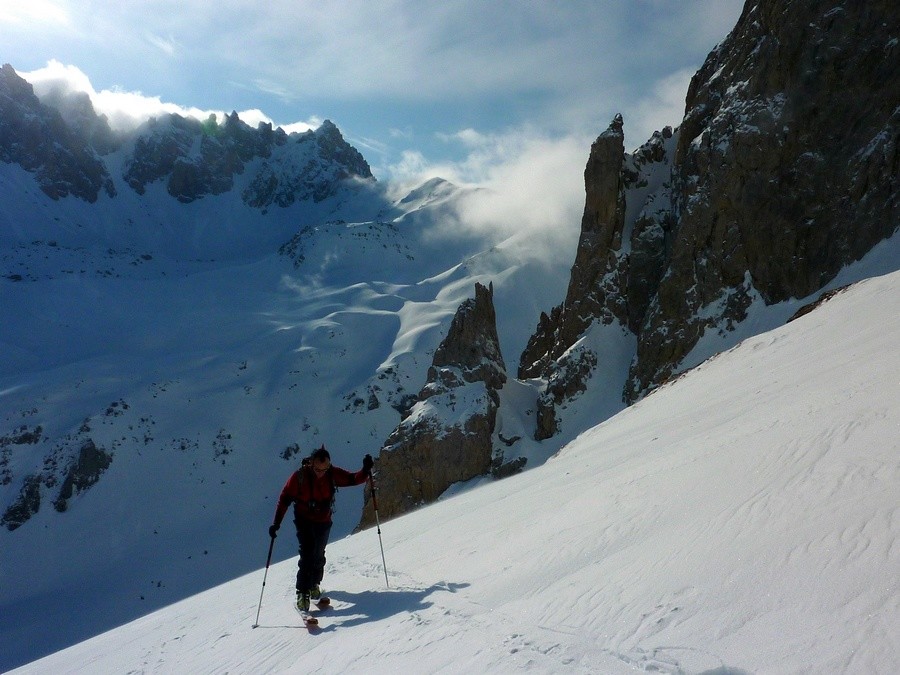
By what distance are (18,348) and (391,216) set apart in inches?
2389

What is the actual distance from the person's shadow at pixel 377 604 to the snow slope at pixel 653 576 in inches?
1.3

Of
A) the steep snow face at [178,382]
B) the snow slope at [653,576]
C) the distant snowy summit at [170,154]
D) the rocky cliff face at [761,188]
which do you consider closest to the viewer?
the snow slope at [653,576]

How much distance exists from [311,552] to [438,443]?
21.6 metres

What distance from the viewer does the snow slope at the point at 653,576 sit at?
12.1 ft

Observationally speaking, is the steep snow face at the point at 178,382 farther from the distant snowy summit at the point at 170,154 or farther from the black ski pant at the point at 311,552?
the black ski pant at the point at 311,552

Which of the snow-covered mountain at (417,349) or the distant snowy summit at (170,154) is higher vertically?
the distant snowy summit at (170,154)

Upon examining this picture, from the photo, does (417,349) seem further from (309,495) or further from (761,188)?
(309,495)

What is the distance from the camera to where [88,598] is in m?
29.6

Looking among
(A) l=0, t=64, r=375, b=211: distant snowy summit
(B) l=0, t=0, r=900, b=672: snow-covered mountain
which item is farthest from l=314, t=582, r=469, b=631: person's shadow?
(A) l=0, t=64, r=375, b=211: distant snowy summit

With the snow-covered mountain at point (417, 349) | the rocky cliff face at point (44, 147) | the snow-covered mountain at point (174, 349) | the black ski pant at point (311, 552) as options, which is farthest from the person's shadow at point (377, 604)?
the rocky cliff face at point (44, 147)

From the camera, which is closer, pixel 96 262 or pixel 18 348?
pixel 18 348

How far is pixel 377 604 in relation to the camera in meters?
6.50

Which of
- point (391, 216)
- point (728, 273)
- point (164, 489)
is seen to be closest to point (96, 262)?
point (391, 216)

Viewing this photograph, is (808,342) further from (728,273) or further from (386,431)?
(386,431)
